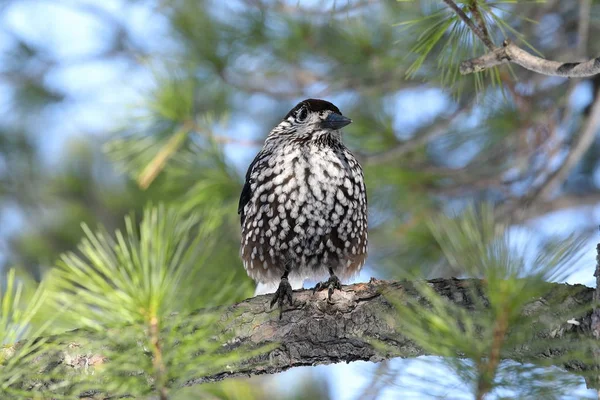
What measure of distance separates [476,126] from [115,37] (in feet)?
11.0

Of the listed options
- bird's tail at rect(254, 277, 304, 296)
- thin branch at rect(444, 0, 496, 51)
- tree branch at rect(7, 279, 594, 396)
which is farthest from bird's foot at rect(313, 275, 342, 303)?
thin branch at rect(444, 0, 496, 51)

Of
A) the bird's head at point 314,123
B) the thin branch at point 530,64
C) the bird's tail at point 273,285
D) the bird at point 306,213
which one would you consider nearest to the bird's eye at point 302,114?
the bird's head at point 314,123

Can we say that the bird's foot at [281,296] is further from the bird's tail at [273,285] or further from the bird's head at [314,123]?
the bird's head at [314,123]

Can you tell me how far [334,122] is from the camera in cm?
387

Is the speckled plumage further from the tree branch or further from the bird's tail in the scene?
the tree branch

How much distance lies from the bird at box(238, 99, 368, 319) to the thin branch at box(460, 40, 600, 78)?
127cm

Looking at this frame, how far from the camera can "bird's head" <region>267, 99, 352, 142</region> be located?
390 centimetres

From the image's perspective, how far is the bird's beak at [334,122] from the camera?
3840 millimetres

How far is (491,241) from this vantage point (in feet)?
6.19

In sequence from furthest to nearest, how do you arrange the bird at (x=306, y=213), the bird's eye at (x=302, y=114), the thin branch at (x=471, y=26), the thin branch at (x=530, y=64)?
the bird's eye at (x=302, y=114) < the bird at (x=306, y=213) < the thin branch at (x=471, y=26) < the thin branch at (x=530, y=64)

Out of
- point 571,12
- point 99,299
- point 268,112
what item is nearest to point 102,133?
point 268,112

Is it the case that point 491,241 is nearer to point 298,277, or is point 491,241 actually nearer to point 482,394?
point 482,394

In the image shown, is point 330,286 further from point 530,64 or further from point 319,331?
point 530,64

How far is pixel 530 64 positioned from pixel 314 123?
1654mm
